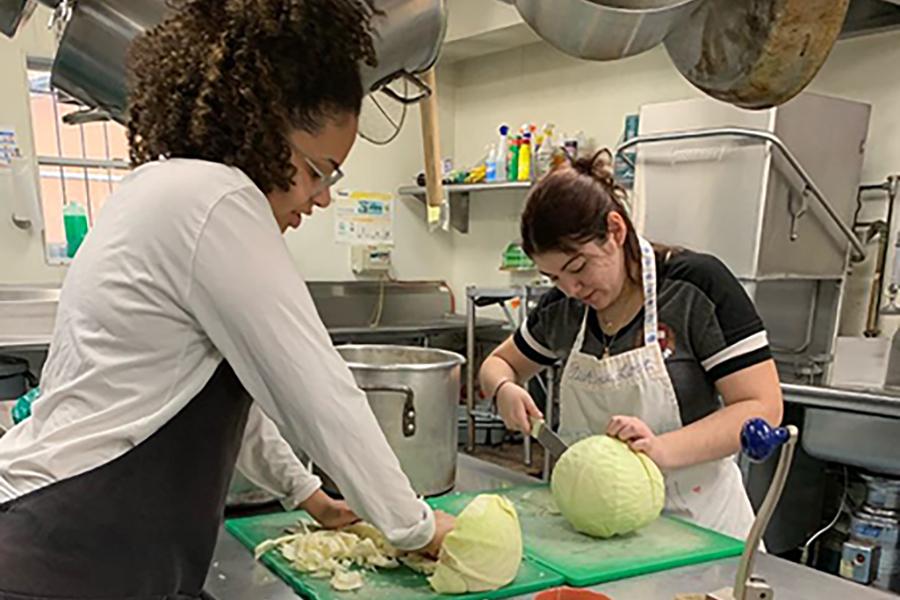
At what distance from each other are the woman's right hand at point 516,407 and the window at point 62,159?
2.79 meters

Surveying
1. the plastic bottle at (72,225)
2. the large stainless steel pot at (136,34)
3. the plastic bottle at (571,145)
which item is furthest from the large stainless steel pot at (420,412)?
the plastic bottle at (72,225)

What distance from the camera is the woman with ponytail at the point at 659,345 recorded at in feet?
4.09

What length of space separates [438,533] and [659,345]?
61 centimetres

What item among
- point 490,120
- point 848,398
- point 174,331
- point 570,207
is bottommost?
point 848,398

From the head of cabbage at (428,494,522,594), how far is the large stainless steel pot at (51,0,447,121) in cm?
68

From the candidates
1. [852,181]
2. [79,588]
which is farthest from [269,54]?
[852,181]

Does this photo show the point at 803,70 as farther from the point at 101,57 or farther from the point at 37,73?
the point at 37,73

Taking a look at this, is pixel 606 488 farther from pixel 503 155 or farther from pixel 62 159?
pixel 62 159

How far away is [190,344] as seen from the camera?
0.76 metres

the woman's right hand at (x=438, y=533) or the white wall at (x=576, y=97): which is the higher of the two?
the white wall at (x=576, y=97)

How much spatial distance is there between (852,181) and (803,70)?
2037 millimetres

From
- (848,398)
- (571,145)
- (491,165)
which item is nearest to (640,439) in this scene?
(848,398)

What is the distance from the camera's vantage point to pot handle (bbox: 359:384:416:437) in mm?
1136

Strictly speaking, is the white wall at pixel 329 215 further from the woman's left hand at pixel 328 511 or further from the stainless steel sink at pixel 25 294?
the woman's left hand at pixel 328 511
